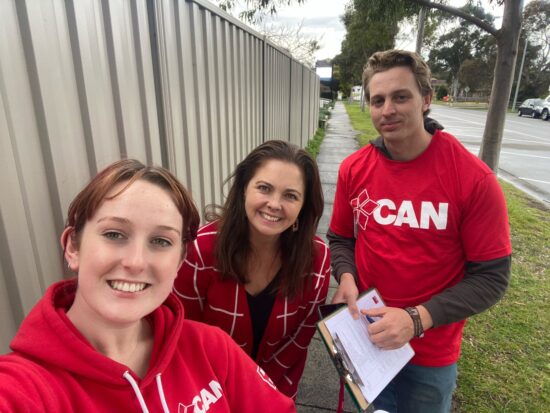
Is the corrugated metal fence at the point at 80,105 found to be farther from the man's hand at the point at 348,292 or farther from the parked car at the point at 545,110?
the parked car at the point at 545,110

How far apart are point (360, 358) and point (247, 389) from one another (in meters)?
0.60

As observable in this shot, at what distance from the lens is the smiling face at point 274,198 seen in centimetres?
180

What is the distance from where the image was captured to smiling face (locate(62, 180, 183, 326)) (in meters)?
1.00

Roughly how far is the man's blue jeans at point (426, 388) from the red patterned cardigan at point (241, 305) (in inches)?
22.4

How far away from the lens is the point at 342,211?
83.0 inches

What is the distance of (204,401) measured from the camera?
1.16 meters

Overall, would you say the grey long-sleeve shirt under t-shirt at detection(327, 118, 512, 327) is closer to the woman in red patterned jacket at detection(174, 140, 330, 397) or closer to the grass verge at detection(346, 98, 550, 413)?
the woman in red patterned jacket at detection(174, 140, 330, 397)

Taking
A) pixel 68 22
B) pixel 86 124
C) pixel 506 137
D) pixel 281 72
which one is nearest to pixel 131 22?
pixel 68 22

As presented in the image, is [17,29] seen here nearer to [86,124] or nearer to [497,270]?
[86,124]

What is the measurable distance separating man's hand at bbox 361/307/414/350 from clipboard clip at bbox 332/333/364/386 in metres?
0.16

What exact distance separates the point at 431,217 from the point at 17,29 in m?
1.79

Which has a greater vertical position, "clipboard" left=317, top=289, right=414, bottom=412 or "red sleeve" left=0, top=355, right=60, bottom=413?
"red sleeve" left=0, top=355, right=60, bottom=413

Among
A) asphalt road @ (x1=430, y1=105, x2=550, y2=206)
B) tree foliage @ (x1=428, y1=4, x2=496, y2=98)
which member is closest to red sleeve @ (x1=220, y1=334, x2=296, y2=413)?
asphalt road @ (x1=430, y1=105, x2=550, y2=206)

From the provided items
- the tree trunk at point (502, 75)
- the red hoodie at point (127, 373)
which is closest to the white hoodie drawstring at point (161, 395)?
the red hoodie at point (127, 373)
